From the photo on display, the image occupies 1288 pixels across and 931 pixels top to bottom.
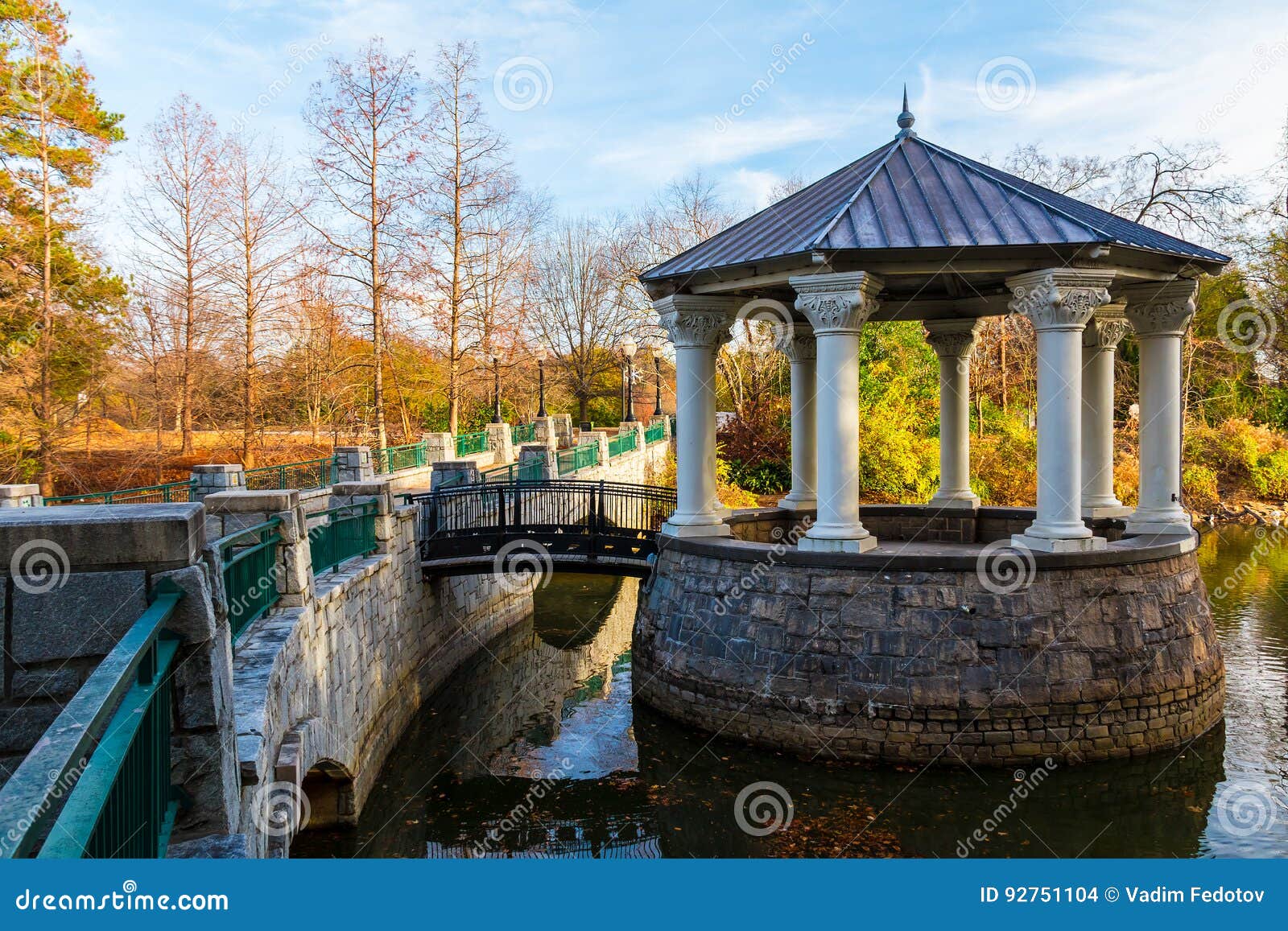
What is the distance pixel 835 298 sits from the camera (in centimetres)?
1037

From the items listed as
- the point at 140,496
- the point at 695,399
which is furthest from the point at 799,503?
the point at 140,496

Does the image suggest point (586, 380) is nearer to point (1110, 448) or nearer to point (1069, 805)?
point (1110, 448)

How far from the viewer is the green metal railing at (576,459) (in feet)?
75.4

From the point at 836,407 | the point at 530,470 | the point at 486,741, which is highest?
the point at 836,407

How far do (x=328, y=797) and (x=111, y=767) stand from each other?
6.78 meters

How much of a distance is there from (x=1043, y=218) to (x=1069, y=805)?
6032 millimetres

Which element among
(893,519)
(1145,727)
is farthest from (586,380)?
(1145,727)

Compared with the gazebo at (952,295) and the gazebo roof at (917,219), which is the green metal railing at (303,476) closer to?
the gazebo at (952,295)

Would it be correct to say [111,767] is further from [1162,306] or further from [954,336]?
[954,336]

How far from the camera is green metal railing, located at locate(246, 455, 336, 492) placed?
17.7m

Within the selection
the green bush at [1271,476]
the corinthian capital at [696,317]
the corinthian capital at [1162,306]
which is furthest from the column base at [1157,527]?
the green bush at [1271,476]

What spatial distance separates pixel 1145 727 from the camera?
10000 mm

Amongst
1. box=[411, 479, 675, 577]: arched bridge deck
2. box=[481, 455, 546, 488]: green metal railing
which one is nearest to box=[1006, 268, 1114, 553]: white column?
box=[411, 479, 675, 577]: arched bridge deck

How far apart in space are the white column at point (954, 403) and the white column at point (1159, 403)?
2.66 meters
